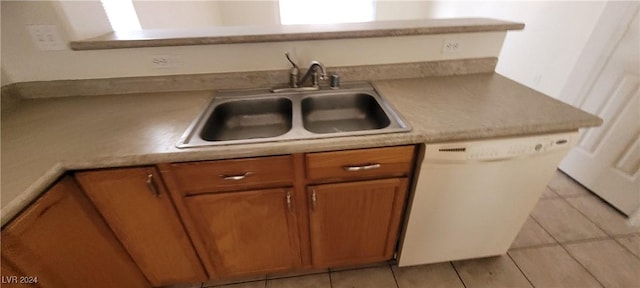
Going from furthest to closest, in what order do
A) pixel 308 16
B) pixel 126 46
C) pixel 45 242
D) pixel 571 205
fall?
pixel 308 16 → pixel 571 205 → pixel 126 46 → pixel 45 242

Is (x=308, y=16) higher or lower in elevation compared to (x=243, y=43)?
lower

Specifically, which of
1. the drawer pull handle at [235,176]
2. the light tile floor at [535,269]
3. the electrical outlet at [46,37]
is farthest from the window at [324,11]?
the drawer pull handle at [235,176]

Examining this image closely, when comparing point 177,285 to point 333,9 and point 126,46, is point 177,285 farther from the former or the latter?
point 333,9

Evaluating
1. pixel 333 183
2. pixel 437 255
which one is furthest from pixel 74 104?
pixel 437 255

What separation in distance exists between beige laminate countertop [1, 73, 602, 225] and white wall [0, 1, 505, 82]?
14 cm

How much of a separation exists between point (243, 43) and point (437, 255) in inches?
57.4

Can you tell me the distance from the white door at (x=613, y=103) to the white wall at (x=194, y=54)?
0.91 metres

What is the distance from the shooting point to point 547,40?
7.71 feet

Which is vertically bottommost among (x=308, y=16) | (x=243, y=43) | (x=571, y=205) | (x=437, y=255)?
(x=571, y=205)

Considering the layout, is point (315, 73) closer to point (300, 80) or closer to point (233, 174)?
point (300, 80)

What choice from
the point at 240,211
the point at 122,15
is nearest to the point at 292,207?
the point at 240,211

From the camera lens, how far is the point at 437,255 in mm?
1332

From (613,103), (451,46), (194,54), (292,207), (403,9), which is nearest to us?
(292,207)

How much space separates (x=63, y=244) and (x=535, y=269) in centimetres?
215
